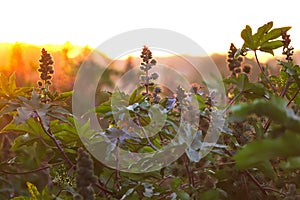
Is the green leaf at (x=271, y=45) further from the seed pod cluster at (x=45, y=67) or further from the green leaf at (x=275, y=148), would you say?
the green leaf at (x=275, y=148)

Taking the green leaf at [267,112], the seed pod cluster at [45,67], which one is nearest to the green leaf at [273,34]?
the seed pod cluster at [45,67]

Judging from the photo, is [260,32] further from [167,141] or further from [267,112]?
[267,112]

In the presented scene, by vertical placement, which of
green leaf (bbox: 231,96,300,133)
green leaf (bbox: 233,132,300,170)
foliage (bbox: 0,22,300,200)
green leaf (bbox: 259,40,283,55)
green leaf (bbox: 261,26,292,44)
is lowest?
foliage (bbox: 0,22,300,200)

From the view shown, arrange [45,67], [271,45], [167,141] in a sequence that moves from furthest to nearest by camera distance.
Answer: [271,45] → [45,67] → [167,141]

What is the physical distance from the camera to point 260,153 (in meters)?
0.59

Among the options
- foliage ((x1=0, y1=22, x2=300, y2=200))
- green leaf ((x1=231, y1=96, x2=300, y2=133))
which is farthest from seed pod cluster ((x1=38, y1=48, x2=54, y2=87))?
green leaf ((x1=231, y1=96, x2=300, y2=133))

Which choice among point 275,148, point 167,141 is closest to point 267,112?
point 275,148

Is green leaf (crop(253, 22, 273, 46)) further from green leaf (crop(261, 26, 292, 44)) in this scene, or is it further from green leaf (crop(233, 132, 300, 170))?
green leaf (crop(233, 132, 300, 170))

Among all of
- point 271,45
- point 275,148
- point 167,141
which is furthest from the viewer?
point 271,45

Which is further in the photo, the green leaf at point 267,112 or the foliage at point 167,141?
the foliage at point 167,141

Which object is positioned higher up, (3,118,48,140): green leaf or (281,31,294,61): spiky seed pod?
(281,31,294,61): spiky seed pod

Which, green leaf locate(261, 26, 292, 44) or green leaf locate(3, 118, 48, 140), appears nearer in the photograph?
green leaf locate(3, 118, 48, 140)

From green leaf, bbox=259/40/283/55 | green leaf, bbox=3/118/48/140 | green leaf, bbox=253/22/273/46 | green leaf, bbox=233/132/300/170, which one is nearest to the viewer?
green leaf, bbox=233/132/300/170

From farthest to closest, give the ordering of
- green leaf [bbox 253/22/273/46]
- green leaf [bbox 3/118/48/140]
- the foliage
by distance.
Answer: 1. green leaf [bbox 253/22/273/46]
2. green leaf [bbox 3/118/48/140]
3. the foliage
